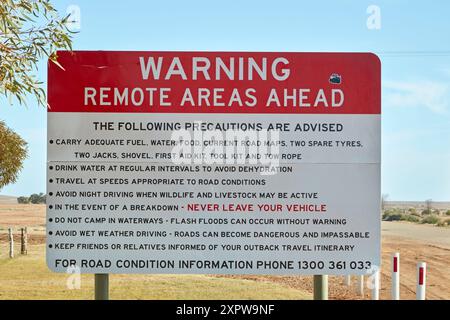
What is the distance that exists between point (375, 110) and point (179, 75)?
232 centimetres

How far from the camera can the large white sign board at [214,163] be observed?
650cm

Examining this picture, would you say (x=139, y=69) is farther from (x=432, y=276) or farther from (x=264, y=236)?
(x=432, y=276)

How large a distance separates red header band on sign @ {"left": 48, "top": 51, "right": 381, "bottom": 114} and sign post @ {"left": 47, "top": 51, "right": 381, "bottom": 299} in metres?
0.01

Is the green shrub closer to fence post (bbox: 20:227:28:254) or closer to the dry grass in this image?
fence post (bbox: 20:227:28:254)

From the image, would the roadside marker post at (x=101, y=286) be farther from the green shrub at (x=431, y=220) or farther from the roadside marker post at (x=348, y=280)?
the green shrub at (x=431, y=220)

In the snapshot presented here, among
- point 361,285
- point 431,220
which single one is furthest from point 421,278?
point 431,220

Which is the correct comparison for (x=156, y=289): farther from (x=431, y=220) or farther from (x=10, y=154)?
(x=431, y=220)

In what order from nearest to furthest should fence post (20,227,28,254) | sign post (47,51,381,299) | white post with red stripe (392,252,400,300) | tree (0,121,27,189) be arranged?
sign post (47,51,381,299)
white post with red stripe (392,252,400,300)
fence post (20,227,28,254)
tree (0,121,27,189)

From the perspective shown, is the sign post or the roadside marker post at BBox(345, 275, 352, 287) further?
the roadside marker post at BBox(345, 275, 352, 287)

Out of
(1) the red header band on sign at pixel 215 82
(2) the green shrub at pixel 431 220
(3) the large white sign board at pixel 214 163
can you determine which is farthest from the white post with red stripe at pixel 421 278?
(2) the green shrub at pixel 431 220

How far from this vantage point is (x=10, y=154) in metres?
20.5

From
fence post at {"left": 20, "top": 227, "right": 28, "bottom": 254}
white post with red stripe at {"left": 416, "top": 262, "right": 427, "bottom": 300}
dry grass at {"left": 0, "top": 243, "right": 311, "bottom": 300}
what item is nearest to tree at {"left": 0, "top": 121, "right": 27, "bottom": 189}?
fence post at {"left": 20, "top": 227, "right": 28, "bottom": 254}

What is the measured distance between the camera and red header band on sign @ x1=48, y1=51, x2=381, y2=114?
655 centimetres
